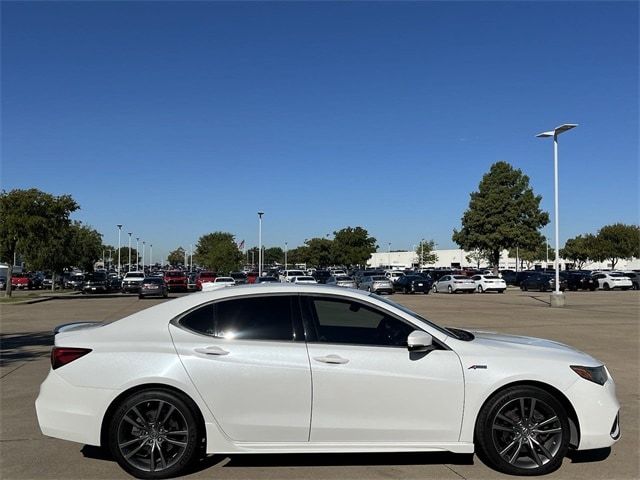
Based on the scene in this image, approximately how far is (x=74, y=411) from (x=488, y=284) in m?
44.5

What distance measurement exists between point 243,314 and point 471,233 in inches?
2410

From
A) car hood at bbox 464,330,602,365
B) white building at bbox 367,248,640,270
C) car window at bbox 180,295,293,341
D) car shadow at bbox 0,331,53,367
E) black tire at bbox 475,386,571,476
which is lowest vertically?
car shadow at bbox 0,331,53,367

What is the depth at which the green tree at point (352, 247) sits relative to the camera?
10619 centimetres

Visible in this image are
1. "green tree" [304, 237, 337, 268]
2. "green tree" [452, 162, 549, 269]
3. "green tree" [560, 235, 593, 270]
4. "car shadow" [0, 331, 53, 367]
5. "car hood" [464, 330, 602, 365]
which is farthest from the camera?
"green tree" [304, 237, 337, 268]

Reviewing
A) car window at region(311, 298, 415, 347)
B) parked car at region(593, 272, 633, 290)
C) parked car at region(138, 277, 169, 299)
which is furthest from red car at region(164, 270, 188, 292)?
car window at region(311, 298, 415, 347)

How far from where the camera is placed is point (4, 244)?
32250mm

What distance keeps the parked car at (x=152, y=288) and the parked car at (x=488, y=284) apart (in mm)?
24202

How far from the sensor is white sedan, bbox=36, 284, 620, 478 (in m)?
4.79

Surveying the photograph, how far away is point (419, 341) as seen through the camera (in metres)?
4.80

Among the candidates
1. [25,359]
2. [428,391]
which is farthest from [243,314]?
[25,359]

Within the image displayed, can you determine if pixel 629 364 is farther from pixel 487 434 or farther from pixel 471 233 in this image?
pixel 471 233

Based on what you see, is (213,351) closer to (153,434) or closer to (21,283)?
(153,434)

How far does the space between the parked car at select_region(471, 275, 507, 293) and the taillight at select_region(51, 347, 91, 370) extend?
43.7 m

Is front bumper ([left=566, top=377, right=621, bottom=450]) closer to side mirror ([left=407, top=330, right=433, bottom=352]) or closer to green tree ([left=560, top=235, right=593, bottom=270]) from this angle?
side mirror ([left=407, top=330, right=433, bottom=352])
